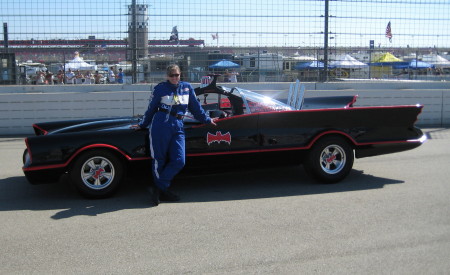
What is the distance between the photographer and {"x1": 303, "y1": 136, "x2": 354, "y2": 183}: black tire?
18.3 feet

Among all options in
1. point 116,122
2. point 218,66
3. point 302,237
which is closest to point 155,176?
point 116,122

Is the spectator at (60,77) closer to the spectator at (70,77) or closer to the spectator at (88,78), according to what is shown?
the spectator at (70,77)

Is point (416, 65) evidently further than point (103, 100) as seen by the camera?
Yes

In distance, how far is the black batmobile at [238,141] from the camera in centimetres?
499

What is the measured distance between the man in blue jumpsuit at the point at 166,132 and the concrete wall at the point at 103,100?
5.16 metres

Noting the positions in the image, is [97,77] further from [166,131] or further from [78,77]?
[166,131]

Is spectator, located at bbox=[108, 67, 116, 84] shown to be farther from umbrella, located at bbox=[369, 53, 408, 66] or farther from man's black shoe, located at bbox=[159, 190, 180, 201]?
man's black shoe, located at bbox=[159, 190, 180, 201]

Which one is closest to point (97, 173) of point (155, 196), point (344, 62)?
point (155, 196)

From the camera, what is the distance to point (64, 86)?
410 inches

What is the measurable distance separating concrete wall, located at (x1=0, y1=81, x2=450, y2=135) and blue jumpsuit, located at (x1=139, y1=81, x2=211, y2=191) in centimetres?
517

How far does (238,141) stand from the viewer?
17.6 ft

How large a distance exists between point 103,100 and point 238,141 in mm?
5436

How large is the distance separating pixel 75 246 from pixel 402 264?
2.50 m

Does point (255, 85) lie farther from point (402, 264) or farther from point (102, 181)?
point (402, 264)
